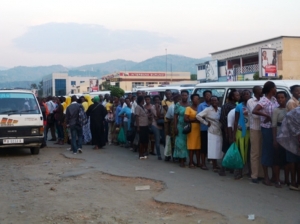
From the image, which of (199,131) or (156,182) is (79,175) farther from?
(199,131)

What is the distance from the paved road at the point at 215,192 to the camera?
5.98m

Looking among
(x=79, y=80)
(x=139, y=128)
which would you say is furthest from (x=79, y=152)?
(x=79, y=80)

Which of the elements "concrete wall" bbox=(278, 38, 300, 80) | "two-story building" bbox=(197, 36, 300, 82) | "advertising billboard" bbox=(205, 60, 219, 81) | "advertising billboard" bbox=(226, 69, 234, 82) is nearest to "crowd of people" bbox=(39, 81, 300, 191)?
"two-story building" bbox=(197, 36, 300, 82)

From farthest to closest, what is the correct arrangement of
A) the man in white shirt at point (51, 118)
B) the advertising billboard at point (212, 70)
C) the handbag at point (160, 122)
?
the advertising billboard at point (212, 70) < the man in white shirt at point (51, 118) < the handbag at point (160, 122)

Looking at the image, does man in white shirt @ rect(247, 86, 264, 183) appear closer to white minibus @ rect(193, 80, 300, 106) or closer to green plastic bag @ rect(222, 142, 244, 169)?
green plastic bag @ rect(222, 142, 244, 169)

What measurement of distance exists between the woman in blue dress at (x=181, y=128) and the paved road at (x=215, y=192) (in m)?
0.32

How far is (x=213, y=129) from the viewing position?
895 cm

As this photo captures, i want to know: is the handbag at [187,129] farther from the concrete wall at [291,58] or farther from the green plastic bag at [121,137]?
the concrete wall at [291,58]

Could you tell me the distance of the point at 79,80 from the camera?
12194cm

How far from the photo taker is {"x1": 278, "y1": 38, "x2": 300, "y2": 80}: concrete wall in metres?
37.0

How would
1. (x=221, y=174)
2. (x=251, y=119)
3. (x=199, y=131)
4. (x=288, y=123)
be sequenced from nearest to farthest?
(x=288, y=123), (x=251, y=119), (x=221, y=174), (x=199, y=131)

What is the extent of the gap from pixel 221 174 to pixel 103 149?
5.62 metres

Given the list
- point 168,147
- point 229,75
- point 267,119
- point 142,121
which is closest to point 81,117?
point 142,121

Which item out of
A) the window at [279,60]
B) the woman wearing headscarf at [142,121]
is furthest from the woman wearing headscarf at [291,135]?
the window at [279,60]
